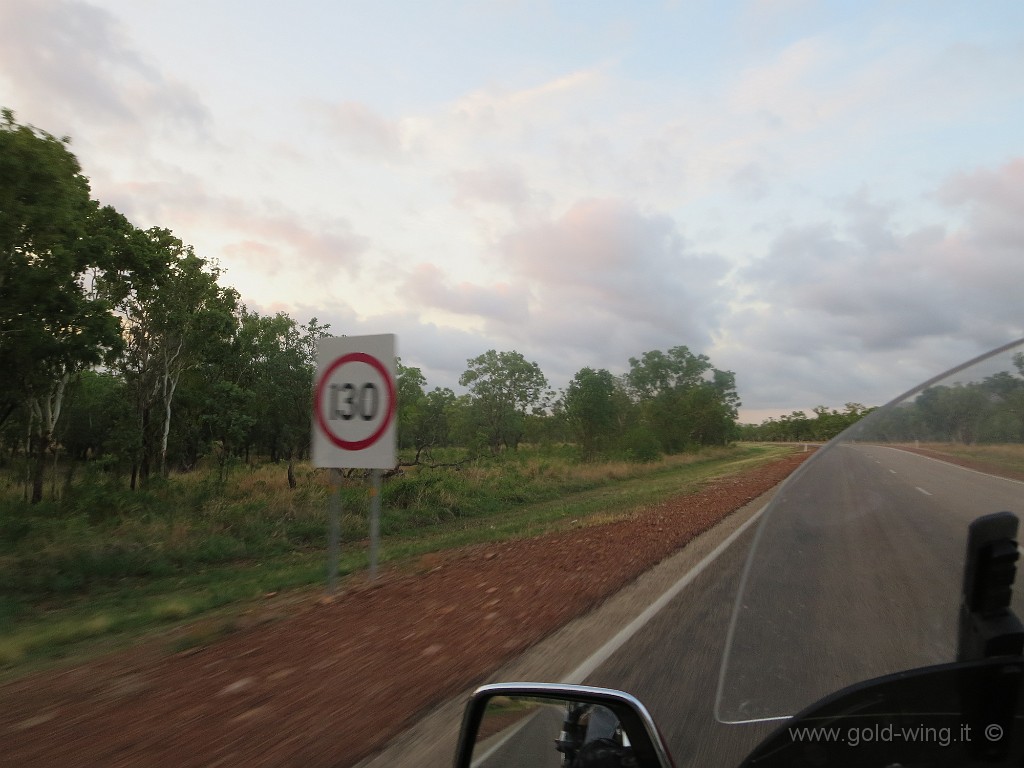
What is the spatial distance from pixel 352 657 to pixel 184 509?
14179 mm

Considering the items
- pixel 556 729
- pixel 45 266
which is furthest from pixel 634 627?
pixel 45 266

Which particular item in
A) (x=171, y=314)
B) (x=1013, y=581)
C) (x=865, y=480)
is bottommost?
(x=1013, y=581)

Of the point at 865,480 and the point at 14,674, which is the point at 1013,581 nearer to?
the point at 865,480

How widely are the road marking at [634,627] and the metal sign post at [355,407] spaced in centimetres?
336

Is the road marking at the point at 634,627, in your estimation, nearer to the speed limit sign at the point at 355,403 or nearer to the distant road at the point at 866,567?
the distant road at the point at 866,567

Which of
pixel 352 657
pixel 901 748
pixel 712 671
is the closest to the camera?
pixel 901 748

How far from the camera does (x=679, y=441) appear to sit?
60.5m

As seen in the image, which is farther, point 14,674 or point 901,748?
point 14,674

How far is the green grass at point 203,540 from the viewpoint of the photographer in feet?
27.2

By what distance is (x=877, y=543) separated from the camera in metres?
2.69

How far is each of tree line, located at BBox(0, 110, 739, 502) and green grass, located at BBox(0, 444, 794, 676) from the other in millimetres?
2973

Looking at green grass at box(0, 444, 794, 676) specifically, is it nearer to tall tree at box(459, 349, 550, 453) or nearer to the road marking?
the road marking

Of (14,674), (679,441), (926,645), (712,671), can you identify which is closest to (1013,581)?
(926,645)

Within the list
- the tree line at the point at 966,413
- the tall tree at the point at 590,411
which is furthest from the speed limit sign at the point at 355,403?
the tall tree at the point at 590,411
